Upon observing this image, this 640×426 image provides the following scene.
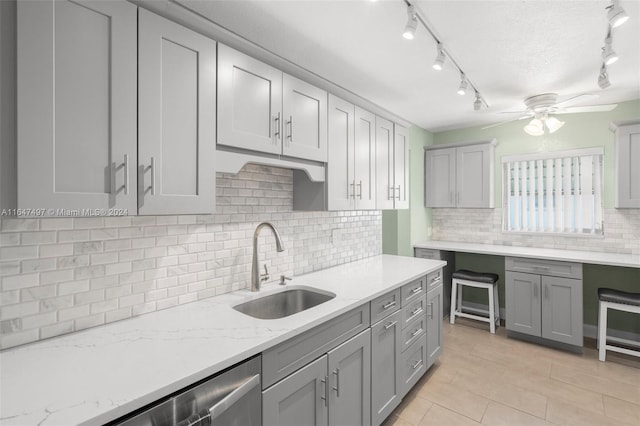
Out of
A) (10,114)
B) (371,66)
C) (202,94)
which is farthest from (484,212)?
(10,114)

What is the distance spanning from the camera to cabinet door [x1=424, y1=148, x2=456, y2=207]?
4402mm

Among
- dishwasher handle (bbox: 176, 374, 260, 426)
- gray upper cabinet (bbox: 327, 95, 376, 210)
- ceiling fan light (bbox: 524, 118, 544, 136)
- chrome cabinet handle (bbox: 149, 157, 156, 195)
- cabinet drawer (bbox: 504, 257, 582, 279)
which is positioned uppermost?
ceiling fan light (bbox: 524, 118, 544, 136)

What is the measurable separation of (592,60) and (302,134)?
2.27 meters

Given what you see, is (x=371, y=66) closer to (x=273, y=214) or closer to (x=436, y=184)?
(x=273, y=214)

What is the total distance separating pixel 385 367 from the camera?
2174mm

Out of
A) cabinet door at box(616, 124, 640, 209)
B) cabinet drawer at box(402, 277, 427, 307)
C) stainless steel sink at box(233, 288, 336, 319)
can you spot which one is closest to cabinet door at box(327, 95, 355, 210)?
stainless steel sink at box(233, 288, 336, 319)

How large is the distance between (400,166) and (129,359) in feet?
9.10

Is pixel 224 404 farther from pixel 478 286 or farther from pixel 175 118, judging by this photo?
pixel 478 286

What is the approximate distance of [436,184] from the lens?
4531 millimetres

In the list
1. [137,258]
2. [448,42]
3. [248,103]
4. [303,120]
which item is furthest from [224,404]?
[448,42]

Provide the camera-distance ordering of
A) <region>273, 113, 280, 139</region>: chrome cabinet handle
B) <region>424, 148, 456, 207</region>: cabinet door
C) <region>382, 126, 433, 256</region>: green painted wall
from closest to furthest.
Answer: <region>273, 113, 280, 139</region>: chrome cabinet handle → <region>382, 126, 433, 256</region>: green painted wall → <region>424, 148, 456, 207</region>: cabinet door

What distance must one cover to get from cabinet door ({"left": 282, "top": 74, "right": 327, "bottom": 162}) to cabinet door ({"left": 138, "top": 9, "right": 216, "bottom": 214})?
514 millimetres

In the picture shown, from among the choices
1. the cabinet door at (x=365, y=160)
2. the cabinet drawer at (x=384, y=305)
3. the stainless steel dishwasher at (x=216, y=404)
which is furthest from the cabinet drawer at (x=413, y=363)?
the stainless steel dishwasher at (x=216, y=404)

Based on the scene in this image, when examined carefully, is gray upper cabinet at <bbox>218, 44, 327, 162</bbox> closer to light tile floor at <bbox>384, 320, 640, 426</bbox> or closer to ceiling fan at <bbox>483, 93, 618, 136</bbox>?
light tile floor at <bbox>384, 320, 640, 426</bbox>
